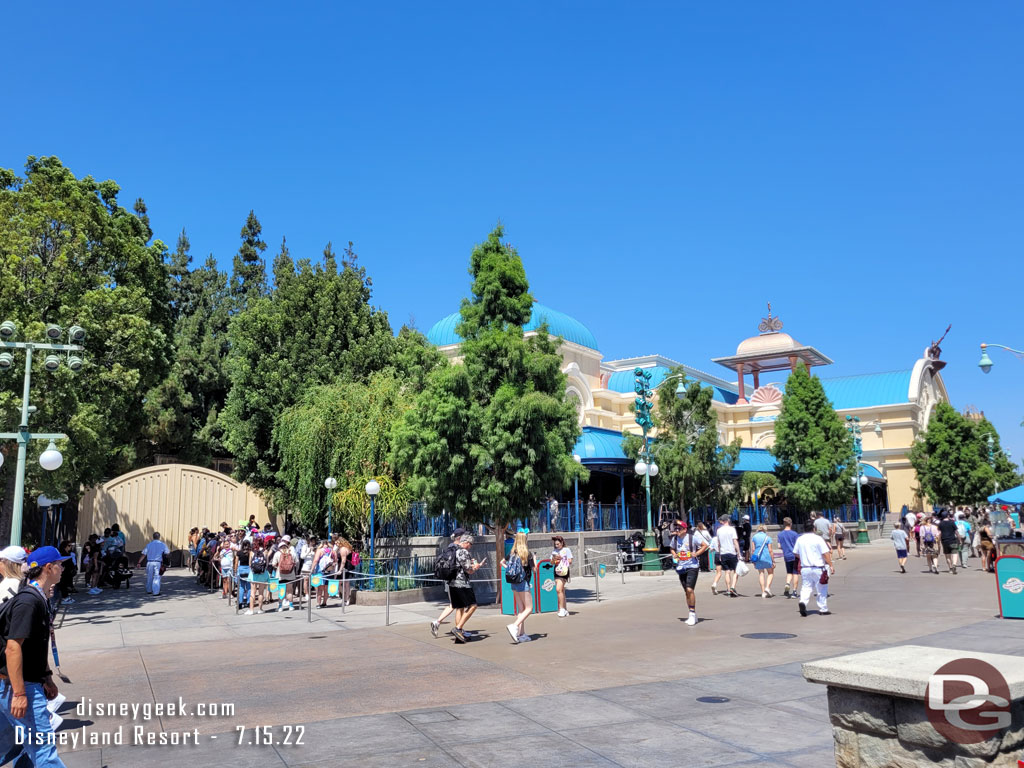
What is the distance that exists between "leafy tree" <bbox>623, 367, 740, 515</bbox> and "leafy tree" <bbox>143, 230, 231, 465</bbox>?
20.9 m

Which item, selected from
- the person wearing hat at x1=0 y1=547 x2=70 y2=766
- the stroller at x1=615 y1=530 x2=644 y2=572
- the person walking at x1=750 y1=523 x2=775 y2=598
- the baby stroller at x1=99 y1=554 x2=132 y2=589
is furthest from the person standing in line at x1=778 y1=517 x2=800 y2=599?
the baby stroller at x1=99 y1=554 x2=132 y2=589

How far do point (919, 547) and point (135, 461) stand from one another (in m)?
33.0

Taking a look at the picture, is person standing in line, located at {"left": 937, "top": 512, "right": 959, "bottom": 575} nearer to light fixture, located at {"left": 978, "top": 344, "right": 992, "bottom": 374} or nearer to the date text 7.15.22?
light fixture, located at {"left": 978, "top": 344, "right": 992, "bottom": 374}

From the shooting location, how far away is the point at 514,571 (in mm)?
12617

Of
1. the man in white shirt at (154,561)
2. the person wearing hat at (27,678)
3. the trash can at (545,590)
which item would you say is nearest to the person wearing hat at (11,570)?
the person wearing hat at (27,678)

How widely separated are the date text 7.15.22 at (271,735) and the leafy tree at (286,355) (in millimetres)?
20858

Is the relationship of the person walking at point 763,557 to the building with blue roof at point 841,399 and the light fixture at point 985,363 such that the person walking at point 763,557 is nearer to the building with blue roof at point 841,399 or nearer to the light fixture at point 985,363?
the light fixture at point 985,363

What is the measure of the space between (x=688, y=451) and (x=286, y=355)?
1497cm

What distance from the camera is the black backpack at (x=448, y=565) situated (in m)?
12.1

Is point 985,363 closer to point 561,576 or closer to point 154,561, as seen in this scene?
point 561,576

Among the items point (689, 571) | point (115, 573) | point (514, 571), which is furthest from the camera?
point (115, 573)

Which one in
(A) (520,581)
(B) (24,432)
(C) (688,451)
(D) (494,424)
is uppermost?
(C) (688,451)

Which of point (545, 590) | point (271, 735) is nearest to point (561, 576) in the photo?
point (545, 590)

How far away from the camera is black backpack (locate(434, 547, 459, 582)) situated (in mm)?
A: 12062
